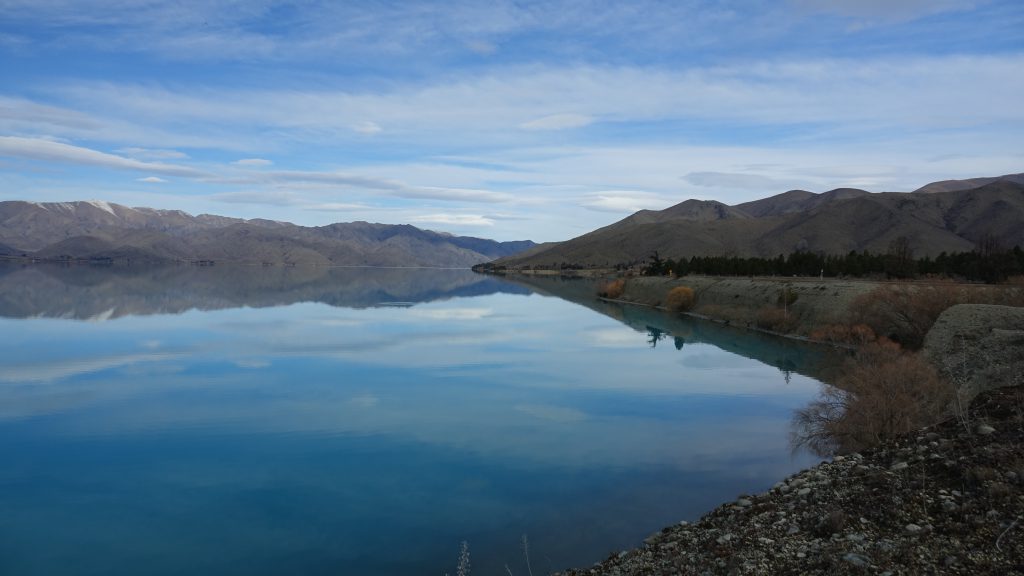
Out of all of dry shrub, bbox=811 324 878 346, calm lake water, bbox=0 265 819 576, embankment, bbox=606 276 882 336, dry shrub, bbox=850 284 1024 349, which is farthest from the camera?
embankment, bbox=606 276 882 336

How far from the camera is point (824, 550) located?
887cm

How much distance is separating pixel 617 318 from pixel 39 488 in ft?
190

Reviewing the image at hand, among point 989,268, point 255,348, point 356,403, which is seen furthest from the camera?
point 989,268

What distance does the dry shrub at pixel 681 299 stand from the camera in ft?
244

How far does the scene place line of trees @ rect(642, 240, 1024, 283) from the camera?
60.1m

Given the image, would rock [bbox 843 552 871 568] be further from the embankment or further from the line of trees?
the line of trees

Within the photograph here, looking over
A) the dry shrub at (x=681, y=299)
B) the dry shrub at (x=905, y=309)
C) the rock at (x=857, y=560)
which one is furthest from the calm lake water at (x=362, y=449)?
the dry shrub at (x=681, y=299)

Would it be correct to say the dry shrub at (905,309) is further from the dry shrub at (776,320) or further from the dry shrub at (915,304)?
the dry shrub at (776,320)

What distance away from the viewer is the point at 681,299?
245 feet

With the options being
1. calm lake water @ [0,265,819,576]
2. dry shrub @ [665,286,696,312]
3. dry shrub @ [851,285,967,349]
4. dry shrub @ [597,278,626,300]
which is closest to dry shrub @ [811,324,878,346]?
dry shrub @ [851,285,967,349]

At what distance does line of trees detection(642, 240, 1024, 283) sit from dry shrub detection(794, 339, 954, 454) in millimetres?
44772

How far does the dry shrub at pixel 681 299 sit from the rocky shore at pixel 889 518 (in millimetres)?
61650

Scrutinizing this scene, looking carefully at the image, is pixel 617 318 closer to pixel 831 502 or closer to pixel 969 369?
pixel 969 369

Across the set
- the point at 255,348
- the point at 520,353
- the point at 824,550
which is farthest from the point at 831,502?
the point at 255,348
